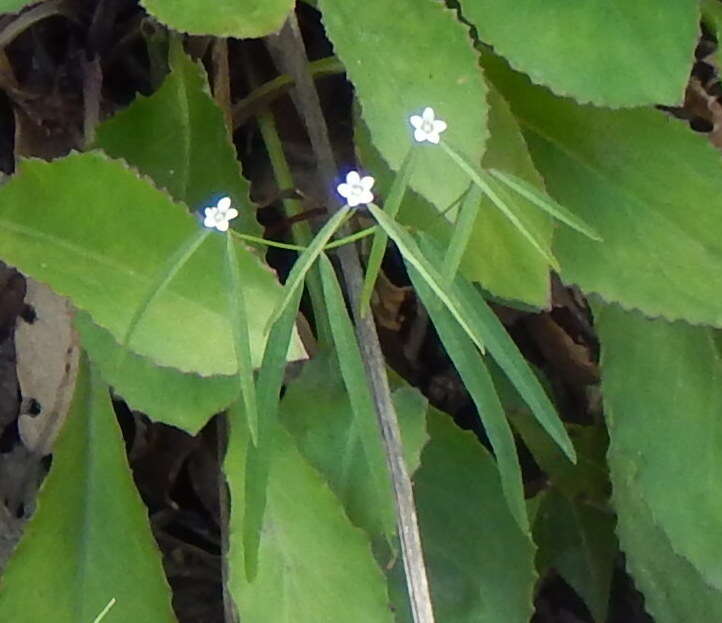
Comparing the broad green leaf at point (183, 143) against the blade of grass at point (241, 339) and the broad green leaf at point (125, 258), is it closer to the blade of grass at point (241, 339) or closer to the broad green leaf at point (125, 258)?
the broad green leaf at point (125, 258)

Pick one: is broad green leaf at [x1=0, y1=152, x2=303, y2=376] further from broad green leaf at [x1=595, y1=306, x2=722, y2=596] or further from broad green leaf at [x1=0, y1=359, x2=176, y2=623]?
broad green leaf at [x1=595, y1=306, x2=722, y2=596]

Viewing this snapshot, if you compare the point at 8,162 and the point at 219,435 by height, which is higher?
the point at 8,162

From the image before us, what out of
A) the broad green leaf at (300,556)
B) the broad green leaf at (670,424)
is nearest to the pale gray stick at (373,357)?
the broad green leaf at (300,556)

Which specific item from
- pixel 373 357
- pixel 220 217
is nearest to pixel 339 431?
pixel 373 357

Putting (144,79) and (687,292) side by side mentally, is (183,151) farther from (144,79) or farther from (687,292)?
(687,292)

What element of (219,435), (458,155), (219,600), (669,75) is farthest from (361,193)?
(219,600)

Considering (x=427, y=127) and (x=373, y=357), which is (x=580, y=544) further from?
(x=427, y=127)
